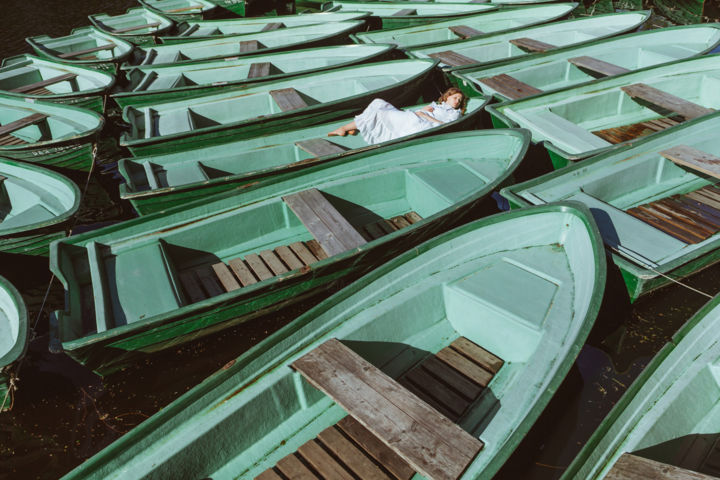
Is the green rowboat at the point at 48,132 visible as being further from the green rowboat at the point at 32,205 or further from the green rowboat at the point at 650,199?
the green rowboat at the point at 650,199

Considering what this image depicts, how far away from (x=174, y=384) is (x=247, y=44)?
8961 millimetres

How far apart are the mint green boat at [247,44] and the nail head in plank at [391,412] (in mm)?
8730

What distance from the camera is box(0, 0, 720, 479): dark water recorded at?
4.80 meters

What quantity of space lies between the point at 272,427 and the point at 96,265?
8.87 ft

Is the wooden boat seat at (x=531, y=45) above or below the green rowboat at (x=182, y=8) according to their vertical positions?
below

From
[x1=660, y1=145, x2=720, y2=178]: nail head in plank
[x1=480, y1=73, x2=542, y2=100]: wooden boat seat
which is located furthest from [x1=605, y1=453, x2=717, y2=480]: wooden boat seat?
[x1=480, y1=73, x2=542, y2=100]: wooden boat seat

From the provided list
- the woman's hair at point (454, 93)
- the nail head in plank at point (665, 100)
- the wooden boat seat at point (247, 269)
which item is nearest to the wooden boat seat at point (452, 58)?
the woman's hair at point (454, 93)

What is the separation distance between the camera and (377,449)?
13.1ft

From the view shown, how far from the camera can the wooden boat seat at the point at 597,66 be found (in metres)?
9.18

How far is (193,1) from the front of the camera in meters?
16.4

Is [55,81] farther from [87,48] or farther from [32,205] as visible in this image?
[32,205]

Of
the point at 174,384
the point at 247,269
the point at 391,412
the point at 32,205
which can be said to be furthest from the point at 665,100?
the point at 32,205

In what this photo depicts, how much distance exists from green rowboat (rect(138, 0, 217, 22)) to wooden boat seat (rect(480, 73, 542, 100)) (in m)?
9.64

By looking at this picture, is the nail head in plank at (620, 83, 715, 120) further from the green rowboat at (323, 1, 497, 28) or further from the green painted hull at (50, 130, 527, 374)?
the green rowboat at (323, 1, 497, 28)
